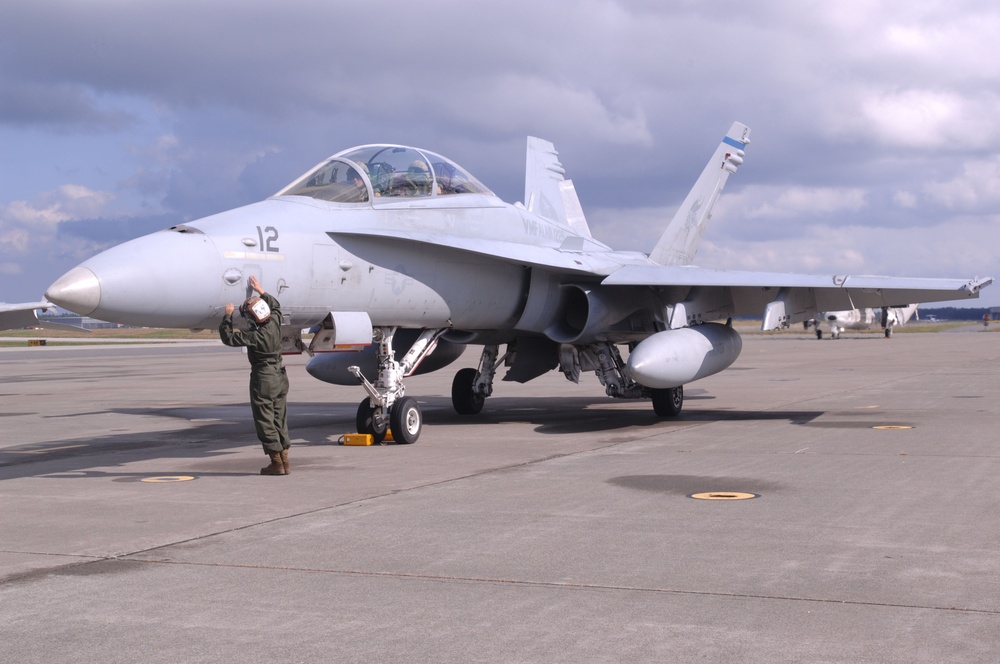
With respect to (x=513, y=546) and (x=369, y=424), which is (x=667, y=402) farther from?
(x=513, y=546)

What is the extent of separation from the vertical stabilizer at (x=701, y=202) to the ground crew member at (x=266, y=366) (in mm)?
9717

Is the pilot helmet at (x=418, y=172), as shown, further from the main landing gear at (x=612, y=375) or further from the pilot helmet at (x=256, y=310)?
the main landing gear at (x=612, y=375)

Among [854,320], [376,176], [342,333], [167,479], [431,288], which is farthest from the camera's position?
[854,320]

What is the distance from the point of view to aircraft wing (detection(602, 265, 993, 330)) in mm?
13719

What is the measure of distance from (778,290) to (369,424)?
6317 mm

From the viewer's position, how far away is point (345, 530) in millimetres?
6793

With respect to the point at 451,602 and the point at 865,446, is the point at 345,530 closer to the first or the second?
the point at 451,602

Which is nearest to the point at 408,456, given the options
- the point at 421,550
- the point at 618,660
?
the point at 421,550

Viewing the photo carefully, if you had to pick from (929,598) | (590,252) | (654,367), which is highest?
(590,252)

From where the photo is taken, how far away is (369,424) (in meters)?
12.0

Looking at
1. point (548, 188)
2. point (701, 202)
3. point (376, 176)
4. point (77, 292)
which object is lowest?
point (77, 292)

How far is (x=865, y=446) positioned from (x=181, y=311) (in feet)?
23.4

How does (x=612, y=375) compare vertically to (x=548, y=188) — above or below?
below

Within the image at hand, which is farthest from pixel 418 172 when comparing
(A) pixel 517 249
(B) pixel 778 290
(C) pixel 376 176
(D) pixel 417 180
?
(B) pixel 778 290
